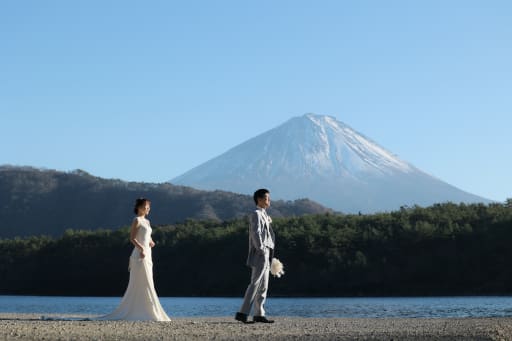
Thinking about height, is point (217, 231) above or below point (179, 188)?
below

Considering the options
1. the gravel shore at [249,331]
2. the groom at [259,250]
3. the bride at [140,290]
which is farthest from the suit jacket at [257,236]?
the bride at [140,290]

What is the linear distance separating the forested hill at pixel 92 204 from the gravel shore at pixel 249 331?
396 ft

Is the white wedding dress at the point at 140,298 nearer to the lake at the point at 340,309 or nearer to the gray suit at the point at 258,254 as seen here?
the gray suit at the point at 258,254

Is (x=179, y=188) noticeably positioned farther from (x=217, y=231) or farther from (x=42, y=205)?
(x=217, y=231)

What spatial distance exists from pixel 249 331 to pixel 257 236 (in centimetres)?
166

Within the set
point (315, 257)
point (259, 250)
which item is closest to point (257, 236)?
point (259, 250)

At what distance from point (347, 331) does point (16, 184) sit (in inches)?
5865

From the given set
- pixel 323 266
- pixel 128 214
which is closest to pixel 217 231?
pixel 323 266

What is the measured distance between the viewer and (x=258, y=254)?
14.5 m

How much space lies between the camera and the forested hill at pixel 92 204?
465 ft

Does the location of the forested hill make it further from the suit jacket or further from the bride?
the suit jacket

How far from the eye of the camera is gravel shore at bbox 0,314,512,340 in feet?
39.4

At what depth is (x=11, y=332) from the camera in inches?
482

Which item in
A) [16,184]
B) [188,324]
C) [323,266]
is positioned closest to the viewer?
[188,324]
